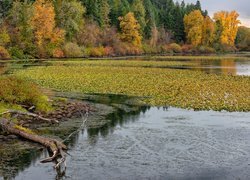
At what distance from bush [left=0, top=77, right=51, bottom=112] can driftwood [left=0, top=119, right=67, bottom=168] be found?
415 centimetres

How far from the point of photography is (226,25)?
155375mm

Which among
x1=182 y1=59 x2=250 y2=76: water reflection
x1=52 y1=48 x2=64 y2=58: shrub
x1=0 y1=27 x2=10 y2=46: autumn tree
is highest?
x1=0 y1=27 x2=10 y2=46: autumn tree

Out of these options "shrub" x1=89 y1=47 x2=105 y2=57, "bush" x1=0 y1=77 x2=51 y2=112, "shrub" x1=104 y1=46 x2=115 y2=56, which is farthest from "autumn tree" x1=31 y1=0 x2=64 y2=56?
"bush" x1=0 y1=77 x2=51 y2=112

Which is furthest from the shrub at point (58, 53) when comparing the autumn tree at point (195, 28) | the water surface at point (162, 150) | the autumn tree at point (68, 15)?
the water surface at point (162, 150)

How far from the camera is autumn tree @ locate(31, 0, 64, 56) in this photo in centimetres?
8631

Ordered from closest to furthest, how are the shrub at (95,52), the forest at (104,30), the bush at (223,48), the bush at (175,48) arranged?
the forest at (104,30) < the shrub at (95,52) < the bush at (175,48) < the bush at (223,48)

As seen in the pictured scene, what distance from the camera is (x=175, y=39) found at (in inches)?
5694

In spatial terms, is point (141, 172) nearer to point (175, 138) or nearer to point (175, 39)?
point (175, 138)

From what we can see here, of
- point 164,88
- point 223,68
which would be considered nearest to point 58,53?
point 223,68

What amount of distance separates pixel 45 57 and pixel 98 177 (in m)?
77.0

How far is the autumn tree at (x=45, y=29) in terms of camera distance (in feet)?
283

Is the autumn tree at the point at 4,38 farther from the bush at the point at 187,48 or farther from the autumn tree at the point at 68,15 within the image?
the bush at the point at 187,48

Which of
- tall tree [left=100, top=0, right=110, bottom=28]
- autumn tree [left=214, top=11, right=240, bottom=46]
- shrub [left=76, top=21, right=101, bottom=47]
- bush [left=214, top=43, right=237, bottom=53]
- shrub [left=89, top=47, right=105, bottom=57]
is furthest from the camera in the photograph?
autumn tree [left=214, top=11, right=240, bottom=46]

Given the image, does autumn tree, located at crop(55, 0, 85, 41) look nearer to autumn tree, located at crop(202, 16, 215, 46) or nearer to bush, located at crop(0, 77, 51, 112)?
autumn tree, located at crop(202, 16, 215, 46)
